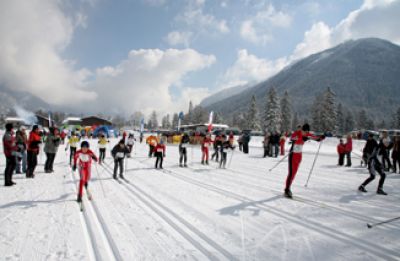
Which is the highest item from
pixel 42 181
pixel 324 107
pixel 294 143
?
pixel 324 107

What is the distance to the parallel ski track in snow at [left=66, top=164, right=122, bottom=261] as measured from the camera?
355 cm

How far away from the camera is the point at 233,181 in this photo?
9117 millimetres

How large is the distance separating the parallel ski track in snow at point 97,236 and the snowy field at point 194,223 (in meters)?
0.02

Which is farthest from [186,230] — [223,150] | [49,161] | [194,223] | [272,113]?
[272,113]

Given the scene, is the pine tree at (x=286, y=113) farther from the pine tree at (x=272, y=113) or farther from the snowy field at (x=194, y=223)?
the snowy field at (x=194, y=223)

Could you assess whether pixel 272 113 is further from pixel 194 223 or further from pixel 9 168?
pixel 194 223

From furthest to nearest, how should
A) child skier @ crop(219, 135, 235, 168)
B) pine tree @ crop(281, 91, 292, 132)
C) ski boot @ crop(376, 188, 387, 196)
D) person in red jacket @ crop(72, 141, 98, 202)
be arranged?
1. pine tree @ crop(281, 91, 292, 132)
2. child skier @ crop(219, 135, 235, 168)
3. ski boot @ crop(376, 188, 387, 196)
4. person in red jacket @ crop(72, 141, 98, 202)

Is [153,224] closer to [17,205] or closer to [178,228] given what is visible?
[178,228]

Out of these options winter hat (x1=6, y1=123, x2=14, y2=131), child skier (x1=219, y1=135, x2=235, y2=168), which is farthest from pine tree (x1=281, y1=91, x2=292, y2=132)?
winter hat (x1=6, y1=123, x2=14, y2=131)

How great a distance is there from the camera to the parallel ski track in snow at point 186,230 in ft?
12.0

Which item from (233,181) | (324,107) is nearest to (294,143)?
(233,181)

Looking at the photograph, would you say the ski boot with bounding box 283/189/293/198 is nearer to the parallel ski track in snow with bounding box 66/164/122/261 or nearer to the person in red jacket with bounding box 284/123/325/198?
the person in red jacket with bounding box 284/123/325/198

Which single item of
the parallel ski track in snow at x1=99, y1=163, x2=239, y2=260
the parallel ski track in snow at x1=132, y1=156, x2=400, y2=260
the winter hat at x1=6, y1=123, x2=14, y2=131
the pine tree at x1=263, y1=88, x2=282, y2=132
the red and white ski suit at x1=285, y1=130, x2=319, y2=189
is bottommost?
the parallel ski track in snow at x1=99, y1=163, x2=239, y2=260

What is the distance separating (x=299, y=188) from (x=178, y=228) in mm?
5375
